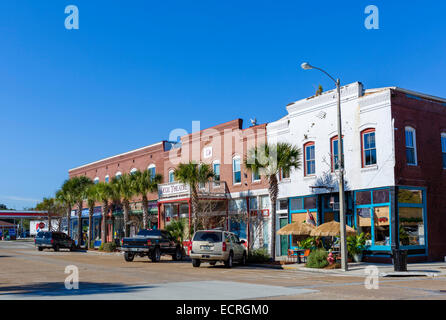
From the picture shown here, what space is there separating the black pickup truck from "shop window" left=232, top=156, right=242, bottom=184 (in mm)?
8429

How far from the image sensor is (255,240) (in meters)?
32.9

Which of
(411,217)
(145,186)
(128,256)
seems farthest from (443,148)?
(145,186)

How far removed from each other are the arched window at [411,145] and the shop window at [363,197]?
2604 mm

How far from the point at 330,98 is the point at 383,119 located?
12.4 feet

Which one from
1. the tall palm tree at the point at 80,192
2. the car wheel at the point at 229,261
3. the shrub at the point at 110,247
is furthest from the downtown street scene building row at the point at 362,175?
the tall palm tree at the point at 80,192

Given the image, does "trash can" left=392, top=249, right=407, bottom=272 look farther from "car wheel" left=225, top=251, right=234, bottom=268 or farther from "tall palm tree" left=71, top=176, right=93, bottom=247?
"tall palm tree" left=71, top=176, right=93, bottom=247

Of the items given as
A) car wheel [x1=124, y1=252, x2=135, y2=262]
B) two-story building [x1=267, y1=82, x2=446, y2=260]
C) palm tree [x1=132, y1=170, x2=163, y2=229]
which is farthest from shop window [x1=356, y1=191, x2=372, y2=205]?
palm tree [x1=132, y1=170, x2=163, y2=229]

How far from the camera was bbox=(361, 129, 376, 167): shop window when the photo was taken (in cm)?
2517

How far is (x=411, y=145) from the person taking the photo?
25047mm

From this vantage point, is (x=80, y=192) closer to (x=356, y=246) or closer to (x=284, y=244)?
(x=284, y=244)

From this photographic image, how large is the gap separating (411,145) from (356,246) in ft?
19.1

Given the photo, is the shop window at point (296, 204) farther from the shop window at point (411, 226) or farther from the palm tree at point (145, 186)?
the palm tree at point (145, 186)

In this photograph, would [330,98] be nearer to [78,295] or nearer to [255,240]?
[255,240]

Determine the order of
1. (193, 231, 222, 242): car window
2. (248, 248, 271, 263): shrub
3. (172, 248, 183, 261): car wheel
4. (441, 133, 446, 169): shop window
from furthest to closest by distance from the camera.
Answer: (172, 248, 183, 261): car wheel, (441, 133, 446, 169): shop window, (248, 248, 271, 263): shrub, (193, 231, 222, 242): car window
